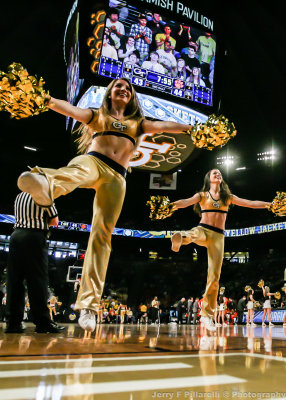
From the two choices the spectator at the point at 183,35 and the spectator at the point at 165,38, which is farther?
the spectator at the point at 183,35

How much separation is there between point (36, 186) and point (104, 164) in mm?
1033

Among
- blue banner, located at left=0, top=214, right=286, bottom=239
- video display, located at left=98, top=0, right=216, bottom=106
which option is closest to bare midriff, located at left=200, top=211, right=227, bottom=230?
video display, located at left=98, top=0, right=216, bottom=106

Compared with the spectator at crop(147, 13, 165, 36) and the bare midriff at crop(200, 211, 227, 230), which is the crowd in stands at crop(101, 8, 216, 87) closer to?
the spectator at crop(147, 13, 165, 36)

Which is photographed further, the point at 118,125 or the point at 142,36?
the point at 142,36

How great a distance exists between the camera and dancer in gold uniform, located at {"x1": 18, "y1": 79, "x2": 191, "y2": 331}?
104 inches

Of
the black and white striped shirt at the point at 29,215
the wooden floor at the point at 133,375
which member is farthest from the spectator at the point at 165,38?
the wooden floor at the point at 133,375

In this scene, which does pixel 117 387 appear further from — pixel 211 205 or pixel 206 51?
pixel 206 51

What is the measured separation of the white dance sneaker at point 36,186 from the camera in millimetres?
1848

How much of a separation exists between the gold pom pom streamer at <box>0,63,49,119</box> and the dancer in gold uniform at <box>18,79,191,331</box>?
184 millimetres

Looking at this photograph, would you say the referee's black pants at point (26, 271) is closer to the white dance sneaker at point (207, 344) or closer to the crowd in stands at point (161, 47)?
the white dance sneaker at point (207, 344)

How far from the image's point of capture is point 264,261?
26359mm

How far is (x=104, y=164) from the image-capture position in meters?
2.84

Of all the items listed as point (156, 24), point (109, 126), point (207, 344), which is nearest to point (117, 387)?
point (207, 344)

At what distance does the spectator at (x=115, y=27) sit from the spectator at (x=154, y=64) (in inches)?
53.6
